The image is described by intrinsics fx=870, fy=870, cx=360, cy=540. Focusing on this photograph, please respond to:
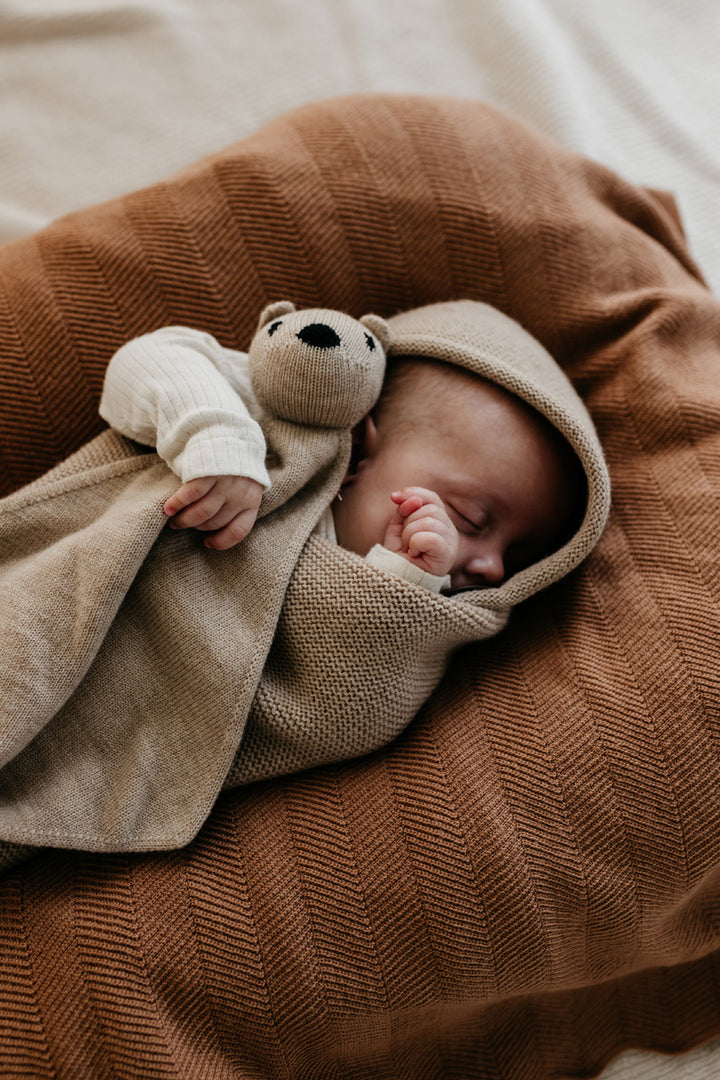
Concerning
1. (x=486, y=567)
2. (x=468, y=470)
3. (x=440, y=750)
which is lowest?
(x=440, y=750)

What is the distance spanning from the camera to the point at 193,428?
103 centimetres

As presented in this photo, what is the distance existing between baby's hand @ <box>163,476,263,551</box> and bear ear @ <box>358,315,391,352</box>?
298 millimetres

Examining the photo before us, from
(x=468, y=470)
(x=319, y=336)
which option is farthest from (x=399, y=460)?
(x=319, y=336)

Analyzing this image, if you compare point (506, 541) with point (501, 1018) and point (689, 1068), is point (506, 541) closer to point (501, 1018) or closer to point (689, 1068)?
point (501, 1018)

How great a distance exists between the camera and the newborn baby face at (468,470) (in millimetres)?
1172

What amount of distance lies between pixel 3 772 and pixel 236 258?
775 mm

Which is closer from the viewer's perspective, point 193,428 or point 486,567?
point 193,428

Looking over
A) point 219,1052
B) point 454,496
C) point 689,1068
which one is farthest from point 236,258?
point 689,1068

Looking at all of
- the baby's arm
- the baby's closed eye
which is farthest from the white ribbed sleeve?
the baby's closed eye

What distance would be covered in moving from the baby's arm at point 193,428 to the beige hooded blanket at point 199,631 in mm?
42

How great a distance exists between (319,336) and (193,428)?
0.64 ft

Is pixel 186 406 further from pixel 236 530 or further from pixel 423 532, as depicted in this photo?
pixel 423 532

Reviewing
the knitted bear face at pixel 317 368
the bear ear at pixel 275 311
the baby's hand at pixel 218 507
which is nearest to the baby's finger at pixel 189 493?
the baby's hand at pixel 218 507

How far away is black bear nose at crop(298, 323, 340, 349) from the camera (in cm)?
107
